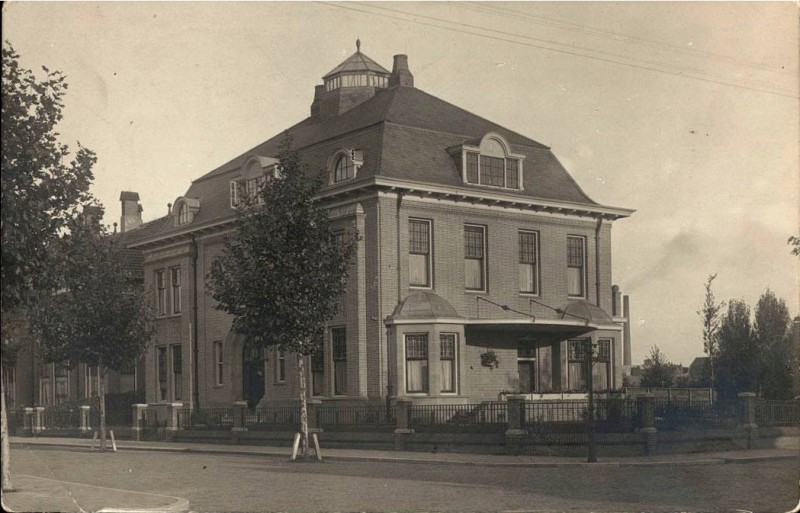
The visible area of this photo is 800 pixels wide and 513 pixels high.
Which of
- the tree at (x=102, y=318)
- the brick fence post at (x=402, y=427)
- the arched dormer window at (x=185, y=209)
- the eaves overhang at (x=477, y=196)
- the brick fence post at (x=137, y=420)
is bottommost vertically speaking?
the brick fence post at (x=137, y=420)

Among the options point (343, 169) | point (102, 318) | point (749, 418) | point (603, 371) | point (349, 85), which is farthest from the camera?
point (349, 85)

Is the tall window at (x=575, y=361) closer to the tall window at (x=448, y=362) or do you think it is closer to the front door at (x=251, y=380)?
the tall window at (x=448, y=362)

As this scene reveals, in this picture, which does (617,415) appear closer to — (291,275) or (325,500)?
(291,275)

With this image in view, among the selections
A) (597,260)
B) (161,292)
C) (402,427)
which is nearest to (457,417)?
(402,427)

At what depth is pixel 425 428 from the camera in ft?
89.9

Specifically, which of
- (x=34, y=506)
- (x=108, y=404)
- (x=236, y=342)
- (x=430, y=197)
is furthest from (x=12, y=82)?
(x=108, y=404)

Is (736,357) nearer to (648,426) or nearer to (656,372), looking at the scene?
(656,372)

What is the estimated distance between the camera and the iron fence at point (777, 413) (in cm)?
2819

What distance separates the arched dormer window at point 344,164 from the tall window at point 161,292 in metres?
12.5

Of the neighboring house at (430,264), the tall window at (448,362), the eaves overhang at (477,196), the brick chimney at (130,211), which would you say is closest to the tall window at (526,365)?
the neighboring house at (430,264)

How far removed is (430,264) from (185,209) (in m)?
13.5

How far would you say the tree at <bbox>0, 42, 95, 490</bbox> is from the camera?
1458 cm

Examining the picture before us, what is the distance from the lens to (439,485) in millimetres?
17422

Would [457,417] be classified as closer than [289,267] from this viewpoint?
No
